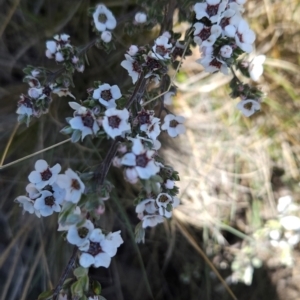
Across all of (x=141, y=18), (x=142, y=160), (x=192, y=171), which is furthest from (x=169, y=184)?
(x=192, y=171)

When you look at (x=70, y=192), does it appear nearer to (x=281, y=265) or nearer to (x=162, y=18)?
Result: (x=162, y=18)

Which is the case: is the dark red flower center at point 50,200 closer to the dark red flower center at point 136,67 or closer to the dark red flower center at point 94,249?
the dark red flower center at point 94,249

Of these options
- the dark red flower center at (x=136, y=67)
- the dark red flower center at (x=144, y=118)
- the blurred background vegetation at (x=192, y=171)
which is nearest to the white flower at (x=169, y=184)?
the dark red flower center at (x=144, y=118)

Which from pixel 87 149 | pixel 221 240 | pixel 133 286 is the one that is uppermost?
pixel 87 149

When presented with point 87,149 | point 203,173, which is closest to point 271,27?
point 203,173

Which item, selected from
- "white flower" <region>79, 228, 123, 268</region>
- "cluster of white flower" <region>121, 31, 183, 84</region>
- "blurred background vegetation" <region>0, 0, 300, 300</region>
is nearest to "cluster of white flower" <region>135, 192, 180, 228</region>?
"white flower" <region>79, 228, 123, 268</region>

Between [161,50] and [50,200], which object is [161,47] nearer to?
[161,50]
